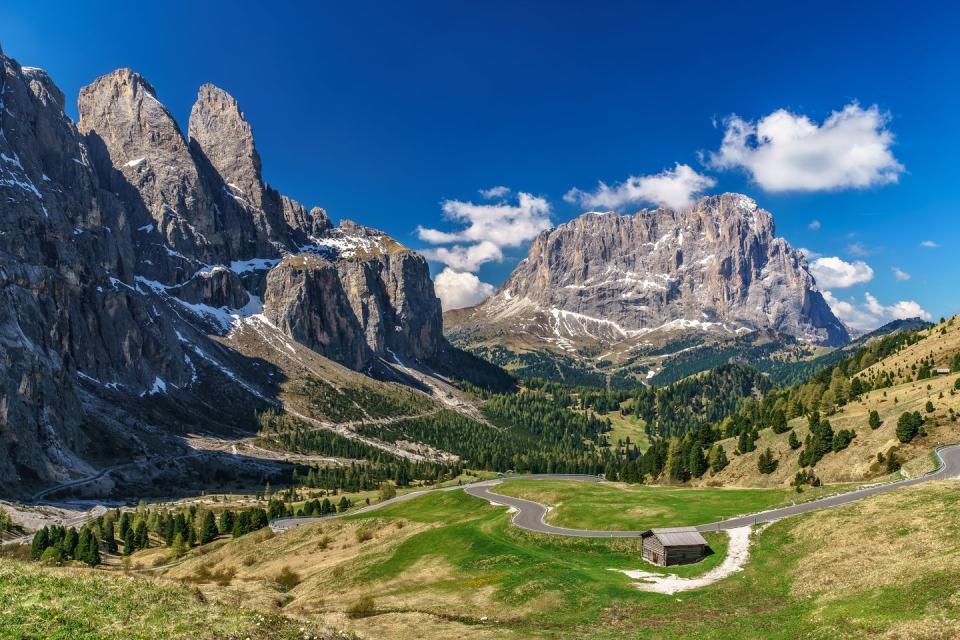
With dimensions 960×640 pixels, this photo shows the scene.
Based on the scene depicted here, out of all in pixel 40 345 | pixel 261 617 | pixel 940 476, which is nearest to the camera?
pixel 261 617

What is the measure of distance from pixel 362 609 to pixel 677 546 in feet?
97.5

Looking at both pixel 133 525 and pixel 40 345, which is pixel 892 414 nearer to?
pixel 133 525

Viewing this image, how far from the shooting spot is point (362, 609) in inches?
2160

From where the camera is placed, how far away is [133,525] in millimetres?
130250

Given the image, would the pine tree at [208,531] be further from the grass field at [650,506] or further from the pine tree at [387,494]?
the grass field at [650,506]

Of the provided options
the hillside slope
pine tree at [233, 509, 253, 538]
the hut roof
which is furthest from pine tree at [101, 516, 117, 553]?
the hillside slope

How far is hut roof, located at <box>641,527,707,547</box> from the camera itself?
57.0m

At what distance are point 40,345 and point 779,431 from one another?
21479 centimetres

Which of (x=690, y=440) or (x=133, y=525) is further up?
(x=690, y=440)

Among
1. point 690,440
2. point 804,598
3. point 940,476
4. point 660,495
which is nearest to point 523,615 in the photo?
point 804,598

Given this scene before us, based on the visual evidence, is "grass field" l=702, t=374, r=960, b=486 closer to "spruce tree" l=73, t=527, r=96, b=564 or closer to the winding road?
the winding road

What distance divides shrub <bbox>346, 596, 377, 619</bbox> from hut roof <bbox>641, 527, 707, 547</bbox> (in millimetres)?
27771

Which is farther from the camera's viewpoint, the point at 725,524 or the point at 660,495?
the point at 660,495

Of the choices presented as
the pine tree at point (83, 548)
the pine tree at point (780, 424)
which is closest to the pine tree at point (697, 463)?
the pine tree at point (780, 424)
